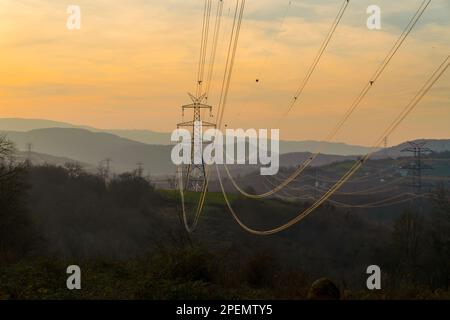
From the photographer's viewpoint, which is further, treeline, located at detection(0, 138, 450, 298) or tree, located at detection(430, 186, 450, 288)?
tree, located at detection(430, 186, 450, 288)

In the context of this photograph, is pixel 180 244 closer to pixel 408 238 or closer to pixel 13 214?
pixel 13 214

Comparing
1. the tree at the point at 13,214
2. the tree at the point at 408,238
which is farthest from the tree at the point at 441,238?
the tree at the point at 13,214

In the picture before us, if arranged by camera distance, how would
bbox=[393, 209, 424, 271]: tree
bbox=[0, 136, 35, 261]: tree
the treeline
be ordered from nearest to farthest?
the treeline → bbox=[0, 136, 35, 261]: tree → bbox=[393, 209, 424, 271]: tree

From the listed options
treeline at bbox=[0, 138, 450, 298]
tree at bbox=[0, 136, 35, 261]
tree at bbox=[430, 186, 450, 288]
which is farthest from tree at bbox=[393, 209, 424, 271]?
tree at bbox=[0, 136, 35, 261]

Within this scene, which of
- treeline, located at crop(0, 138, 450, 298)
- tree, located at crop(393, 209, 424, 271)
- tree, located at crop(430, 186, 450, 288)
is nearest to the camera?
treeline, located at crop(0, 138, 450, 298)

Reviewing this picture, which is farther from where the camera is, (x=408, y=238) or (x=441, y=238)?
(x=408, y=238)

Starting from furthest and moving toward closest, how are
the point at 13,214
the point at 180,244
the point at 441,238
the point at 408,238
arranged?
1. the point at 408,238
2. the point at 441,238
3. the point at 13,214
4. the point at 180,244

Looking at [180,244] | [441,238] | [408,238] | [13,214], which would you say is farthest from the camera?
[408,238]

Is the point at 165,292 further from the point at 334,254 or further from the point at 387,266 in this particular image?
the point at 334,254

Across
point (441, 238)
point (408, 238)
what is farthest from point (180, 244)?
point (408, 238)

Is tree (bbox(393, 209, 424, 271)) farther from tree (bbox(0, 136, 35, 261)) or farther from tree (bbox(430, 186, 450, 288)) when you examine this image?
tree (bbox(0, 136, 35, 261))
